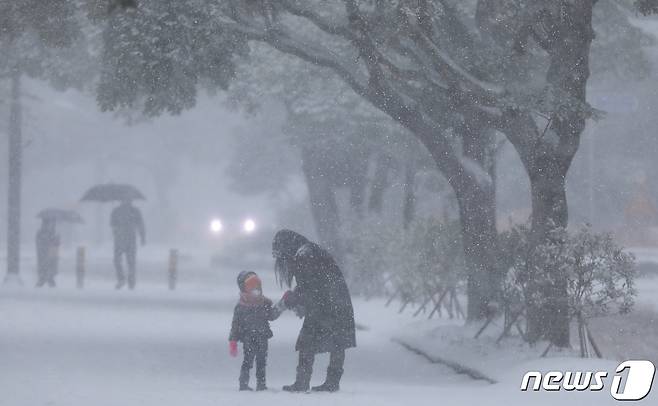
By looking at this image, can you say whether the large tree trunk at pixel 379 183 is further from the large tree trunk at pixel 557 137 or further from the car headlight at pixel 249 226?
the car headlight at pixel 249 226

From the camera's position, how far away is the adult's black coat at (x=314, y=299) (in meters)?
14.5

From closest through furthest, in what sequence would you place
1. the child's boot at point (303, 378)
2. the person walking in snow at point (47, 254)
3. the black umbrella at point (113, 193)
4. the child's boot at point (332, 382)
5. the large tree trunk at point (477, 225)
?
the child's boot at point (303, 378)
the child's boot at point (332, 382)
the large tree trunk at point (477, 225)
the person walking in snow at point (47, 254)
the black umbrella at point (113, 193)

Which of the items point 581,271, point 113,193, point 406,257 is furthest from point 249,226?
point 581,271

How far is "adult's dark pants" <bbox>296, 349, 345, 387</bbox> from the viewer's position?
14.4 m

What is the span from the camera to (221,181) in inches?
5527

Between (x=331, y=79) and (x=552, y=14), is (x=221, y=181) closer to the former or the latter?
(x=331, y=79)

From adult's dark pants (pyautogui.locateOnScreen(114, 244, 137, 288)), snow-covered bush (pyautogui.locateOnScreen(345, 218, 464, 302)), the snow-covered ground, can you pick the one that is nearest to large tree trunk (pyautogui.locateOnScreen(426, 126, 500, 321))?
the snow-covered ground

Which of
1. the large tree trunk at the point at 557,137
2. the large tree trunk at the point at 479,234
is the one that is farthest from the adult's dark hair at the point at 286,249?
the large tree trunk at the point at 479,234

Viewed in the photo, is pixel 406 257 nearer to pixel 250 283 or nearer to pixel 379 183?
pixel 379 183

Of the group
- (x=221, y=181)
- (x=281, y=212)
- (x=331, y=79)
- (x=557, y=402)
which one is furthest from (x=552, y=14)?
A: (x=221, y=181)

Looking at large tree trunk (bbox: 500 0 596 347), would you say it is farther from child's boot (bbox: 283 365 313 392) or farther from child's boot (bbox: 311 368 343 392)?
child's boot (bbox: 283 365 313 392)

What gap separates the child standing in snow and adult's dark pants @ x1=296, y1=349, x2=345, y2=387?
42 centimetres

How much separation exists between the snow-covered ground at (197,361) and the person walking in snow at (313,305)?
1.22ft

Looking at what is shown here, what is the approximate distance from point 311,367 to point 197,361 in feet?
14.4
